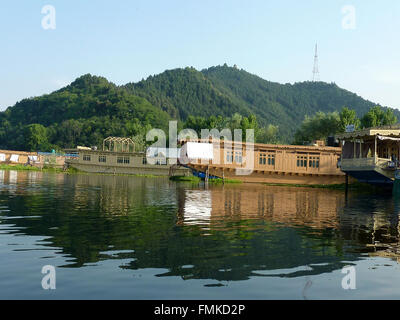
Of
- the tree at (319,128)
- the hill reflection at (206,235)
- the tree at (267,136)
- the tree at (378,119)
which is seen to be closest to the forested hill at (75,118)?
the tree at (267,136)

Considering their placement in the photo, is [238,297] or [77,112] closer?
[238,297]

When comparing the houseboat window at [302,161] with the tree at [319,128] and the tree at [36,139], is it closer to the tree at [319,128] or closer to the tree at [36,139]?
the tree at [319,128]

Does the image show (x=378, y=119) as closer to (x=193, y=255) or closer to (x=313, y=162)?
(x=313, y=162)

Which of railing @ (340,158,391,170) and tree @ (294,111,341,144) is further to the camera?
tree @ (294,111,341,144)

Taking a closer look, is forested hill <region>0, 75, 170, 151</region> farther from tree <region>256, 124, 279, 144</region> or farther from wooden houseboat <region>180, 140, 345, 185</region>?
wooden houseboat <region>180, 140, 345, 185</region>

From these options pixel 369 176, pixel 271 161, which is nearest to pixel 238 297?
pixel 369 176

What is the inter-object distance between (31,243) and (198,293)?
5727 millimetres

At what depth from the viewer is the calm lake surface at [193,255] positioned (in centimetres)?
678

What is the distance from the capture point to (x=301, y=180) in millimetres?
43906

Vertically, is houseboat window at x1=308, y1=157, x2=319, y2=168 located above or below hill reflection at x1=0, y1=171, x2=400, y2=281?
above

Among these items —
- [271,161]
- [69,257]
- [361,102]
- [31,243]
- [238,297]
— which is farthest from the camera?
[361,102]

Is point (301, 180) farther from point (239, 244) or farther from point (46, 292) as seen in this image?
point (46, 292)

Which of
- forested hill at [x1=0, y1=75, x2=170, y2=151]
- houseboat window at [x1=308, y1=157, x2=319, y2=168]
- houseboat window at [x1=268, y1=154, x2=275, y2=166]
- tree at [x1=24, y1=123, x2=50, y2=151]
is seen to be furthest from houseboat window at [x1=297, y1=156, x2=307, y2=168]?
tree at [x1=24, y1=123, x2=50, y2=151]

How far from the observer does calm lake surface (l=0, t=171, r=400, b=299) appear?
6.78m
